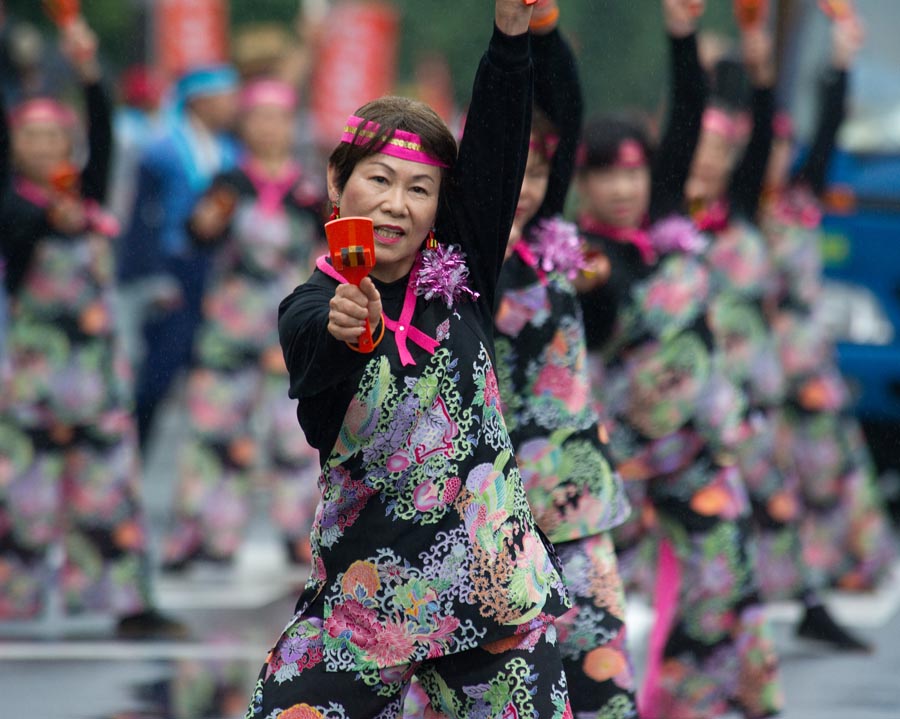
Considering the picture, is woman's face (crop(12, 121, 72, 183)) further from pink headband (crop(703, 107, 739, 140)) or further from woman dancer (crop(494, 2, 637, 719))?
woman dancer (crop(494, 2, 637, 719))

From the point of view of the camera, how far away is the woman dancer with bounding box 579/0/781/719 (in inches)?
191

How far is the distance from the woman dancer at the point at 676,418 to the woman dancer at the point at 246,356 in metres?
2.86

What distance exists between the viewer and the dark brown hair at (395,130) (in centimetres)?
322

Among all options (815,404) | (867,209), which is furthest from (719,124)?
(867,209)

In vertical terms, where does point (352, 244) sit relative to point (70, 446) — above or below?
below

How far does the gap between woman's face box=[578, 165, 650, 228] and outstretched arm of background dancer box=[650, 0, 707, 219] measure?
0.31ft

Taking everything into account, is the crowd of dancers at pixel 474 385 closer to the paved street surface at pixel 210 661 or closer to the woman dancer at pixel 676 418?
the woman dancer at pixel 676 418

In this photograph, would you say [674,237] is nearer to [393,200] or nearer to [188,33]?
[393,200]

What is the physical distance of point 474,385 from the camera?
10.6ft

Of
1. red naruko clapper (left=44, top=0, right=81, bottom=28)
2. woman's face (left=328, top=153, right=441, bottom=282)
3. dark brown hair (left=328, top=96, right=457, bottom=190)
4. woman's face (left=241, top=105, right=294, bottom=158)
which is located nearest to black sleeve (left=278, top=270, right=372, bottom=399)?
woman's face (left=328, top=153, right=441, bottom=282)

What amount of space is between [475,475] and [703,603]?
1.95 meters

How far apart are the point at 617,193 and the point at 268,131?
10.5 ft

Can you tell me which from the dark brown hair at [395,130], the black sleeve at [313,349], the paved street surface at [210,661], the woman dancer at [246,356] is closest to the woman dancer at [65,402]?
the paved street surface at [210,661]

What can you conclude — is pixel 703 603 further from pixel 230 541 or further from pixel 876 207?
pixel 876 207
